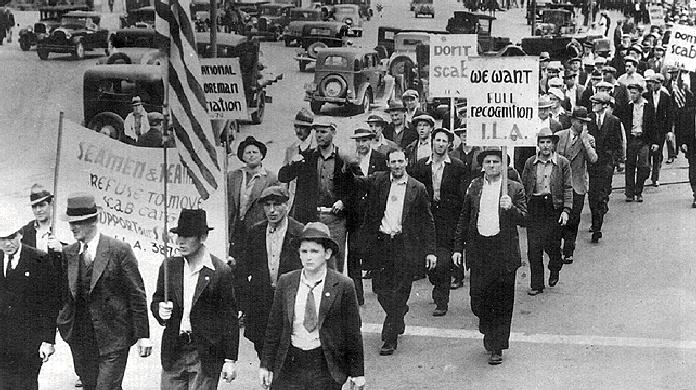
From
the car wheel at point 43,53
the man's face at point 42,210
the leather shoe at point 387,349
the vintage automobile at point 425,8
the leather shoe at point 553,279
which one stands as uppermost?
the vintage automobile at point 425,8

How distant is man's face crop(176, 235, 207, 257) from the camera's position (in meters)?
6.20

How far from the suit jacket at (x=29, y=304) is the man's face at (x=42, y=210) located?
0.29m

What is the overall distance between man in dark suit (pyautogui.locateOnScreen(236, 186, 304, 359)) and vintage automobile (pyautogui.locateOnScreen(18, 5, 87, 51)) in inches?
295

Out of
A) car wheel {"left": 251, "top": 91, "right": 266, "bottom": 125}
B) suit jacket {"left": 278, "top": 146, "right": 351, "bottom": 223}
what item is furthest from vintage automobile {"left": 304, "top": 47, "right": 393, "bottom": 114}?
suit jacket {"left": 278, "top": 146, "right": 351, "bottom": 223}

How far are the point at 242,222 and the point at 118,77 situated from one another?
717 centimetres

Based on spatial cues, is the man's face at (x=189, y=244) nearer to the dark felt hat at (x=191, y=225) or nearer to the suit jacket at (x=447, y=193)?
the dark felt hat at (x=191, y=225)

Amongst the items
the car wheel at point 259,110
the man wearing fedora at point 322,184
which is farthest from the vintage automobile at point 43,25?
the man wearing fedora at point 322,184

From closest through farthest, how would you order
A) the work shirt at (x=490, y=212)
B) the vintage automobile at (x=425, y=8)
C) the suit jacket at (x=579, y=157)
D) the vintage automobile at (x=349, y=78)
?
the work shirt at (x=490, y=212), the suit jacket at (x=579, y=157), the vintage automobile at (x=425, y=8), the vintage automobile at (x=349, y=78)

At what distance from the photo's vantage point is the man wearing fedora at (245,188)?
8.30m

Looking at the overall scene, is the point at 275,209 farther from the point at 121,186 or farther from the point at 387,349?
the point at 387,349

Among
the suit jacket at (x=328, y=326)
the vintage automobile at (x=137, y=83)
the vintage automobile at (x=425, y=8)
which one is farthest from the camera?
the vintage automobile at (x=425, y=8)

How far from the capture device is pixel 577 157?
37.6ft

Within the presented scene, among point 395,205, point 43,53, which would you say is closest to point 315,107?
point 43,53

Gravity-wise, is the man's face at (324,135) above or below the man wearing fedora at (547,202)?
above
